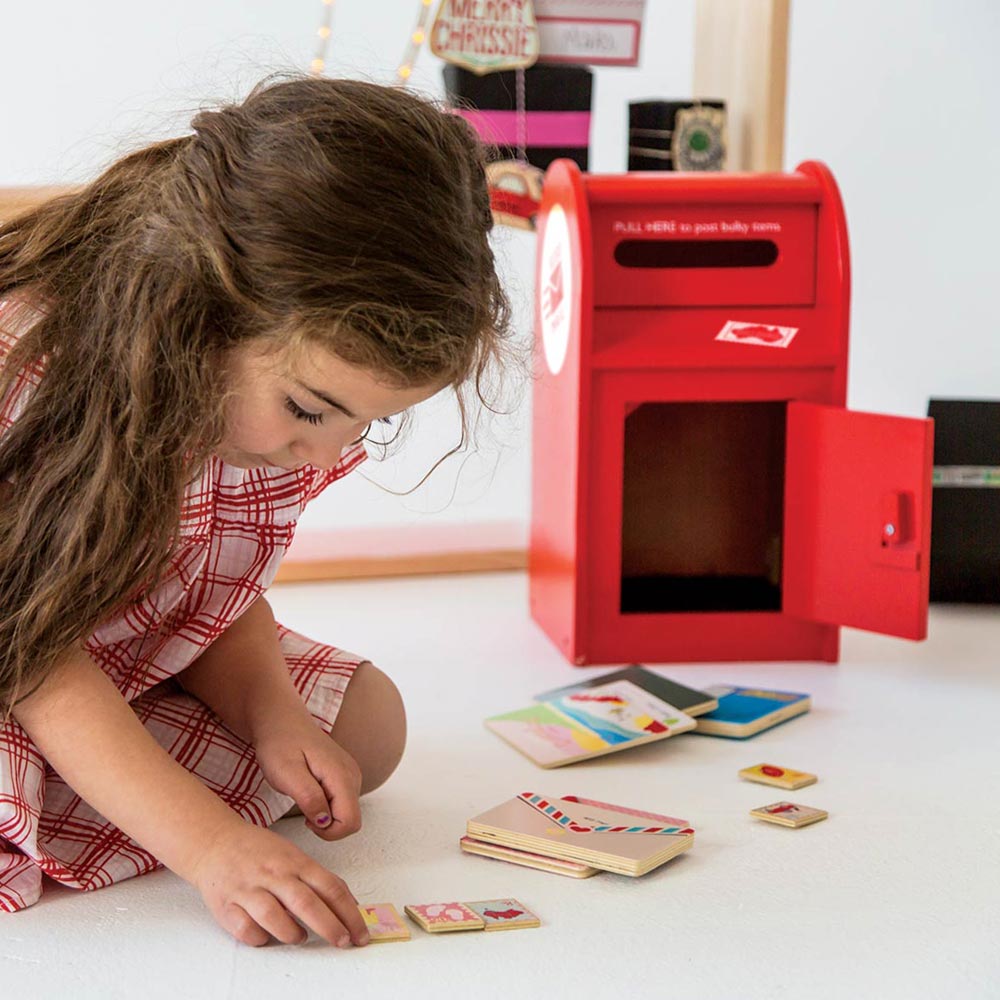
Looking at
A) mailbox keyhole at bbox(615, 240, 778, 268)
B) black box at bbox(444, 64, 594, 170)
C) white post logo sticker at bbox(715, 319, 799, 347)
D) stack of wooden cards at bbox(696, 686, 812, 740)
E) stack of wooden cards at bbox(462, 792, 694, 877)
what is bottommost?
stack of wooden cards at bbox(696, 686, 812, 740)

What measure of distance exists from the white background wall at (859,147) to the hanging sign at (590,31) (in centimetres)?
3

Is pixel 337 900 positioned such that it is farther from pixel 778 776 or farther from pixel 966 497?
pixel 966 497

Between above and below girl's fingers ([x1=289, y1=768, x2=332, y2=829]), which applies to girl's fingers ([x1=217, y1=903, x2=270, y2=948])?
below

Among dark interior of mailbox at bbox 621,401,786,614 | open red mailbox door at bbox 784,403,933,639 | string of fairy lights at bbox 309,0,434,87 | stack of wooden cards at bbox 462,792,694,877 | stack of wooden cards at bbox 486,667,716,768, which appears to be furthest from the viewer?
string of fairy lights at bbox 309,0,434,87

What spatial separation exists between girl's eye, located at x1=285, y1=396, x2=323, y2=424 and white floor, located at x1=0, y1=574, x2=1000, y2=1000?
324 mm

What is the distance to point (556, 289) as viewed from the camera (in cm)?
154

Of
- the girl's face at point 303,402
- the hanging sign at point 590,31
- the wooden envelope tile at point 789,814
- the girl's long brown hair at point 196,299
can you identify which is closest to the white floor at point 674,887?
the wooden envelope tile at point 789,814

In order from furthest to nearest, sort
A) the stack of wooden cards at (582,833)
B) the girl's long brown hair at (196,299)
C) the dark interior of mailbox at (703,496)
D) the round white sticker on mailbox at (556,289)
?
1. the dark interior of mailbox at (703,496)
2. the round white sticker on mailbox at (556,289)
3. the stack of wooden cards at (582,833)
4. the girl's long brown hair at (196,299)

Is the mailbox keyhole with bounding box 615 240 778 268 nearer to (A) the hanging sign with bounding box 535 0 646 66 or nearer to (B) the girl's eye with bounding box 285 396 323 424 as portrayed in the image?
(A) the hanging sign with bounding box 535 0 646 66

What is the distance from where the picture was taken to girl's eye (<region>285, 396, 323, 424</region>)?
87 centimetres

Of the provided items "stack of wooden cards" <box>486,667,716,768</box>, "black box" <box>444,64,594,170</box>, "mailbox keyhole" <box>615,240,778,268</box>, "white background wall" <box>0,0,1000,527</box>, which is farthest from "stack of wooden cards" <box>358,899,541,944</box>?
"black box" <box>444,64,594,170</box>

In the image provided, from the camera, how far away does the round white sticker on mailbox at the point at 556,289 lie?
149 centimetres

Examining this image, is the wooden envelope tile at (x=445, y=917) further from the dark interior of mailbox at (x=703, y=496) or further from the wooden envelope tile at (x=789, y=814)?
the dark interior of mailbox at (x=703, y=496)

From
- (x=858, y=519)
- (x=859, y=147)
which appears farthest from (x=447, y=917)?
(x=859, y=147)
